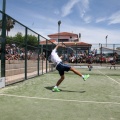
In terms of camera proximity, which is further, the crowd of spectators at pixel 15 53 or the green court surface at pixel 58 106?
the crowd of spectators at pixel 15 53

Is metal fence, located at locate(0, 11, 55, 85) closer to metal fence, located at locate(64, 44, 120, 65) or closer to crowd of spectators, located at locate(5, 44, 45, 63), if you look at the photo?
crowd of spectators, located at locate(5, 44, 45, 63)

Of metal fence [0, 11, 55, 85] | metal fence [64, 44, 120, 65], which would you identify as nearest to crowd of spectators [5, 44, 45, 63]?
metal fence [0, 11, 55, 85]

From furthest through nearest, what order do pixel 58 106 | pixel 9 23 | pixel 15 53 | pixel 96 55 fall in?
pixel 96 55 → pixel 15 53 → pixel 9 23 → pixel 58 106

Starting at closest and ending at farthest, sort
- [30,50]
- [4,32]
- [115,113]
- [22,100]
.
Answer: [115,113] → [22,100] → [4,32] → [30,50]

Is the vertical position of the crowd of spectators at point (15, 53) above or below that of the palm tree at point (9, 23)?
below

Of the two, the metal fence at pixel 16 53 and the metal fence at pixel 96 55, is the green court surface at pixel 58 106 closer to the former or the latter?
the metal fence at pixel 16 53

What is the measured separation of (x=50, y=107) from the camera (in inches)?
274

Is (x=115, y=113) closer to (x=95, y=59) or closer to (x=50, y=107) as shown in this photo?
(x=50, y=107)

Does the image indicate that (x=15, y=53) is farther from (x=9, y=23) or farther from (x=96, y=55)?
(x=96, y=55)

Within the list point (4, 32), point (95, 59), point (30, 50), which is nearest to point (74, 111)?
point (4, 32)

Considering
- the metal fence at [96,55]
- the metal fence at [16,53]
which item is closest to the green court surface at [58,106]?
the metal fence at [16,53]

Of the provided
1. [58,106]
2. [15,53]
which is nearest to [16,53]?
[15,53]

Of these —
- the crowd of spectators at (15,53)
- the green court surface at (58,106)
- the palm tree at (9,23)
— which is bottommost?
the green court surface at (58,106)

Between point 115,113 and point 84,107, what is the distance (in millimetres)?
882
